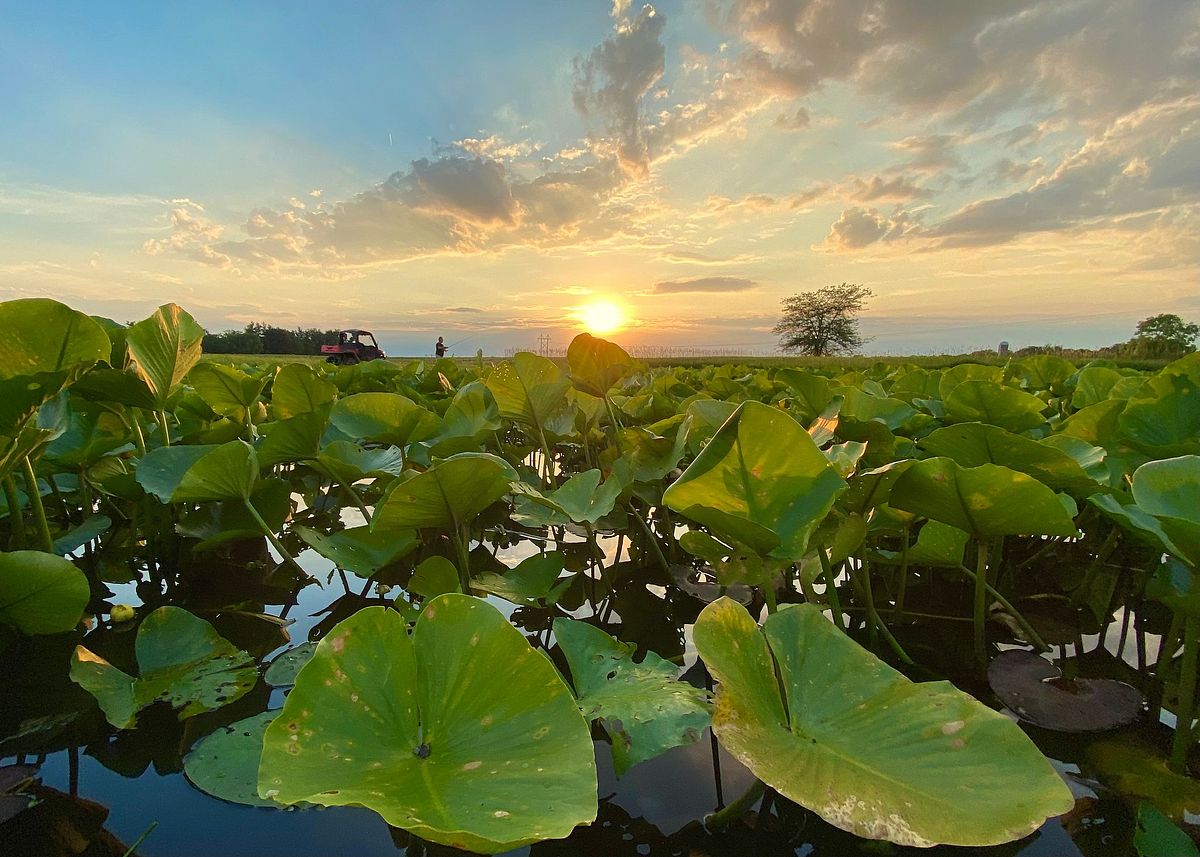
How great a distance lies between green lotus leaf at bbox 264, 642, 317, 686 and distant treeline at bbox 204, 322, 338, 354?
93.5 ft

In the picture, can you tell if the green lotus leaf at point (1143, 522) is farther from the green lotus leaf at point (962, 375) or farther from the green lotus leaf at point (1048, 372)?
the green lotus leaf at point (1048, 372)

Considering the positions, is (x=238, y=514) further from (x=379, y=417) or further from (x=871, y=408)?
(x=871, y=408)

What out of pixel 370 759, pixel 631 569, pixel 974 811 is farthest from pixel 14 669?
pixel 974 811

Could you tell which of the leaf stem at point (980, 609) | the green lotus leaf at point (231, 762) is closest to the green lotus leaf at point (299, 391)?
the green lotus leaf at point (231, 762)

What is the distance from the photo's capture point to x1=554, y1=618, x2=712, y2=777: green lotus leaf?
0.42m

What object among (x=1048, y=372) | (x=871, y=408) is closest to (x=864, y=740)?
(x=871, y=408)

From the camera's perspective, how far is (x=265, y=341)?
31.0m

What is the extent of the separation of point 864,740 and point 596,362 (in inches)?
32.3

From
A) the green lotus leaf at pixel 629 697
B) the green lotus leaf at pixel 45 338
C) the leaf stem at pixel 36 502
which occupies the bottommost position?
the green lotus leaf at pixel 629 697

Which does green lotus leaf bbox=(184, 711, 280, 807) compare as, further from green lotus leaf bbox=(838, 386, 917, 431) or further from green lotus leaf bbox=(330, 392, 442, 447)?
green lotus leaf bbox=(838, 386, 917, 431)

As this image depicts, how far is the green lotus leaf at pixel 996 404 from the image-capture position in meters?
0.83

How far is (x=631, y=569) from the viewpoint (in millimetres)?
972

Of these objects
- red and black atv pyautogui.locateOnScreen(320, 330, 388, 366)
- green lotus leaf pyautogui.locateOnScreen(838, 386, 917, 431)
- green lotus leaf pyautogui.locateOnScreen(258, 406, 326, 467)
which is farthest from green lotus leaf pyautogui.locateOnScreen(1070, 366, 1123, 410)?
red and black atv pyautogui.locateOnScreen(320, 330, 388, 366)

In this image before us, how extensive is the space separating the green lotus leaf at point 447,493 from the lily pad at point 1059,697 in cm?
50
